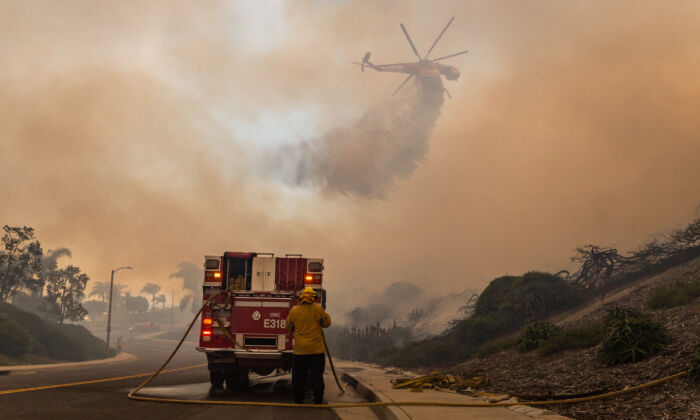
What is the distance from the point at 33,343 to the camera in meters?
42.3

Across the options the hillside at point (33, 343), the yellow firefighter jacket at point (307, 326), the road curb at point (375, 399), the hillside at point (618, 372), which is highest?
the yellow firefighter jacket at point (307, 326)

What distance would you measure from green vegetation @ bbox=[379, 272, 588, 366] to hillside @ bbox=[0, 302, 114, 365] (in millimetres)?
26095

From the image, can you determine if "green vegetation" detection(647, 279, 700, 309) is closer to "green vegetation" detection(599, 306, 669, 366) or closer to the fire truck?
"green vegetation" detection(599, 306, 669, 366)

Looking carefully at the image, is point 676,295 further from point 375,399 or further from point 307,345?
point 307,345

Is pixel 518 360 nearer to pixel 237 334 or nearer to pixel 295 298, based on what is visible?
pixel 295 298

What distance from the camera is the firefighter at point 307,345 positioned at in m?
9.59

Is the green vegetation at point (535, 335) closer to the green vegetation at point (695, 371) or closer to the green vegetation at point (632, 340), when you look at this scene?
the green vegetation at point (632, 340)

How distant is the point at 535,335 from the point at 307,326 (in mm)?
10486

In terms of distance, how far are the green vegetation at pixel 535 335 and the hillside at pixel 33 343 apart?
100ft

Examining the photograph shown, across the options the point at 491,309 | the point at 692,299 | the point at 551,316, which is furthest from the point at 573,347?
the point at 491,309

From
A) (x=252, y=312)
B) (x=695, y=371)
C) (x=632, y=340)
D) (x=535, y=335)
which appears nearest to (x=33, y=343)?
(x=252, y=312)

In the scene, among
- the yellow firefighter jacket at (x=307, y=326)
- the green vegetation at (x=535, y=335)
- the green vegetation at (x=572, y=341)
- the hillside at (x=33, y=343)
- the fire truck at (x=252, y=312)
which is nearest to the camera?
the yellow firefighter jacket at (x=307, y=326)

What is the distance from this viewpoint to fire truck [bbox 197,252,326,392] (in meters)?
11.9

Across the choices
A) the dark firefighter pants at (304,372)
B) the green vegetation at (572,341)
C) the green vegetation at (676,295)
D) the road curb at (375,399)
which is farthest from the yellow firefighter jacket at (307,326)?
the green vegetation at (676,295)
